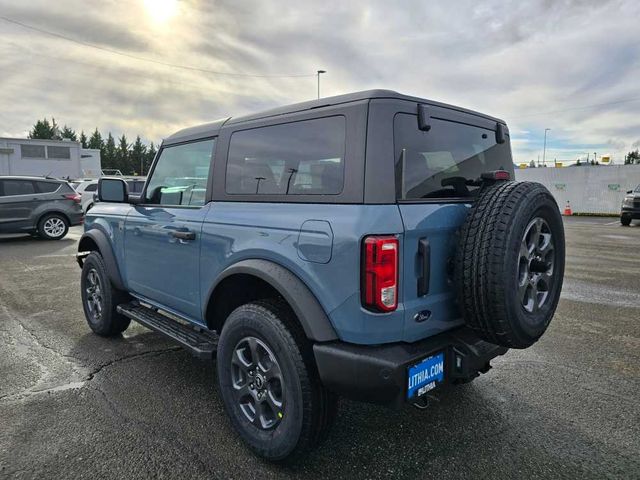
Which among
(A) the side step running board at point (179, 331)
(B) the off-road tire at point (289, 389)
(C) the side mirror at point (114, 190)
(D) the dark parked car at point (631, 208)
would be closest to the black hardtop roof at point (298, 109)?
(C) the side mirror at point (114, 190)

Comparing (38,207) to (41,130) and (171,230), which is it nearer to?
(171,230)

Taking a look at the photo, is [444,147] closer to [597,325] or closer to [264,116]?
[264,116]

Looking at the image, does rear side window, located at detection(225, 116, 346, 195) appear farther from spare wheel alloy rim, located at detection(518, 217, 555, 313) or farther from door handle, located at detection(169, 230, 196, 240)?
spare wheel alloy rim, located at detection(518, 217, 555, 313)

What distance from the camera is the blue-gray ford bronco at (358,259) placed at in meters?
2.06

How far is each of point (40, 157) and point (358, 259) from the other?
38.0 metres

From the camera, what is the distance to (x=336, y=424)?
9.17 feet

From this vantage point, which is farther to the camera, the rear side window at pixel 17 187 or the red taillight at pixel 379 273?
the rear side window at pixel 17 187

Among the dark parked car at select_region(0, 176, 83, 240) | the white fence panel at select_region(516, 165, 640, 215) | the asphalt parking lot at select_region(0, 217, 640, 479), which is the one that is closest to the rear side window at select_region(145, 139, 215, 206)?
the asphalt parking lot at select_region(0, 217, 640, 479)

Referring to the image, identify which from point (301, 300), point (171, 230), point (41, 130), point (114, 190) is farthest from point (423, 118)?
point (41, 130)

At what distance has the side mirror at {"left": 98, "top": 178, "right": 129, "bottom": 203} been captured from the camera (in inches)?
147

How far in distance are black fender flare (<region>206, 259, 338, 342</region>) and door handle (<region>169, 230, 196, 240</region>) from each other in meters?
0.77

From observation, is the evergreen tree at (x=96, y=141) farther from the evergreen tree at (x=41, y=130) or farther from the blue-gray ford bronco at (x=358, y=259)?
the blue-gray ford bronco at (x=358, y=259)

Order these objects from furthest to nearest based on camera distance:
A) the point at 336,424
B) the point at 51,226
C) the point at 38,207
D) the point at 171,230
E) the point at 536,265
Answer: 1. the point at 51,226
2. the point at 38,207
3. the point at 171,230
4. the point at 336,424
5. the point at 536,265

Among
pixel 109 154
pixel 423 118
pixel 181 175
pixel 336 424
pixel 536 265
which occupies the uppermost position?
pixel 109 154
